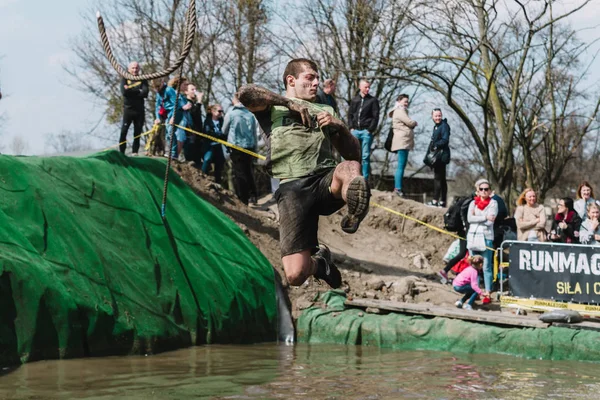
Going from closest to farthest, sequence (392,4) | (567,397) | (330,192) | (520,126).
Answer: (330,192) → (567,397) → (392,4) → (520,126)

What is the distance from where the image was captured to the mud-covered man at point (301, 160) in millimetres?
6387

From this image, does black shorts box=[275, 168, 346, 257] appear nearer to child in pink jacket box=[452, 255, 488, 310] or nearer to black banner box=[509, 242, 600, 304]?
black banner box=[509, 242, 600, 304]

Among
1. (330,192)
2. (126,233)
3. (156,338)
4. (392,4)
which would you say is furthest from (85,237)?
(392,4)

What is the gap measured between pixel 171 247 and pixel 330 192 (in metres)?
7.44

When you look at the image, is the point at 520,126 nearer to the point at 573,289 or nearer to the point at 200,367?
the point at 573,289

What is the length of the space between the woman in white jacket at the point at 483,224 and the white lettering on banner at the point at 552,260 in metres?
1.26

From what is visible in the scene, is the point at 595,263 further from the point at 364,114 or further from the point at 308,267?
the point at 308,267

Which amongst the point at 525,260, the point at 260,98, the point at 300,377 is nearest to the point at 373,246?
the point at 525,260

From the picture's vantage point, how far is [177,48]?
26531 millimetres

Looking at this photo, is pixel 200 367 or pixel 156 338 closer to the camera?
pixel 200 367

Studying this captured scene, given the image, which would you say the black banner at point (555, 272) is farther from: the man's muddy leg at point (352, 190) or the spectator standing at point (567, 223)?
the man's muddy leg at point (352, 190)

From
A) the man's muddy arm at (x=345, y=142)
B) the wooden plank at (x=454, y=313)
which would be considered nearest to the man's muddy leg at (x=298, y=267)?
the man's muddy arm at (x=345, y=142)

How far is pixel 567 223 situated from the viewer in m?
13.4

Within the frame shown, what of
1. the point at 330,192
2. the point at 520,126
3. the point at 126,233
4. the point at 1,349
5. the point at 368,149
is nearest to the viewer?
the point at 330,192
